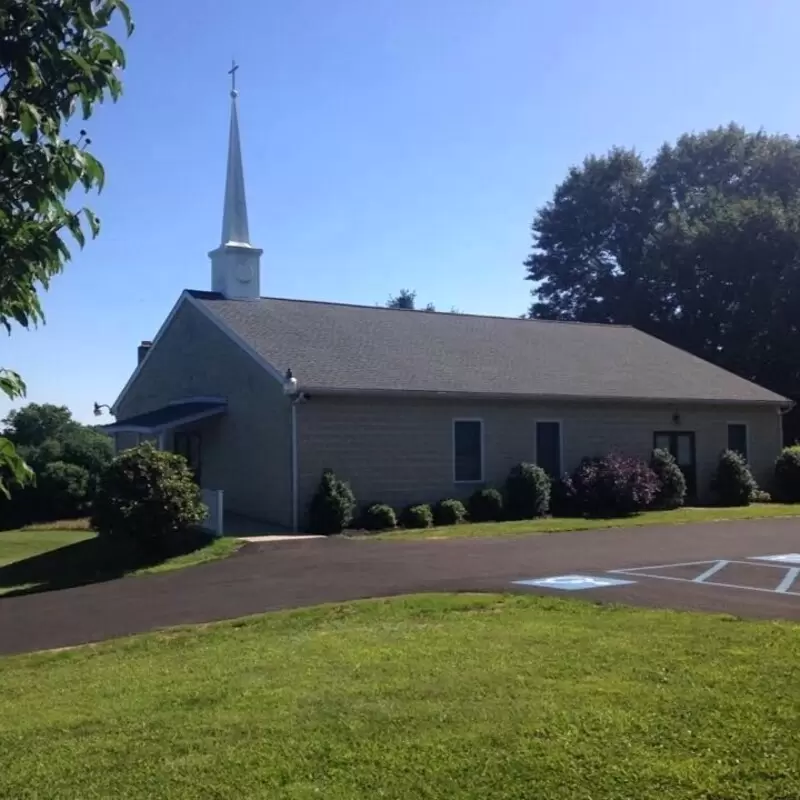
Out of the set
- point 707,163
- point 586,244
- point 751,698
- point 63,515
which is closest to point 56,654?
point 751,698

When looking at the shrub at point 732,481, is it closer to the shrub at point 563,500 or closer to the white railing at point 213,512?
the shrub at point 563,500

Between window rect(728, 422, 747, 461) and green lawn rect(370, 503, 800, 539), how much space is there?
8.78 feet

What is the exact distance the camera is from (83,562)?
2125 centimetres

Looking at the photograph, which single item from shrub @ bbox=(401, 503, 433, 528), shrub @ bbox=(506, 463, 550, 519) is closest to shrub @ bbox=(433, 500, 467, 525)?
shrub @ bbox=(401, 503, 433, 528)

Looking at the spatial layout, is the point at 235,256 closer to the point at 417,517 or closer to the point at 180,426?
the point at 180,426

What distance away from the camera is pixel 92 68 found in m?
3.78

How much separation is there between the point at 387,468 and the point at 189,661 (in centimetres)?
1539

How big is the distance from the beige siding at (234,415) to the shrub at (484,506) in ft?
15.7

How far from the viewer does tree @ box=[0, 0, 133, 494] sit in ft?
12.0

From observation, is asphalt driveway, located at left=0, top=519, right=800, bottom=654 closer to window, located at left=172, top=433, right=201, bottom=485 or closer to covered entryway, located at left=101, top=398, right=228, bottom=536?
covered entryway, located at left=101, top=398, right=228, bottom=536

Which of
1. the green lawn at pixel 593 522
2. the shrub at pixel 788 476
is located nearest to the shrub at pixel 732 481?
the green lawn at pixel 593 522

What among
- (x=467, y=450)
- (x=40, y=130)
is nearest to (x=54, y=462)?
(x=467, y=450)

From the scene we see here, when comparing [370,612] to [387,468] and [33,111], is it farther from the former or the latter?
[387,468]

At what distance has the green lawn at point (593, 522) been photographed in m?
21.9
